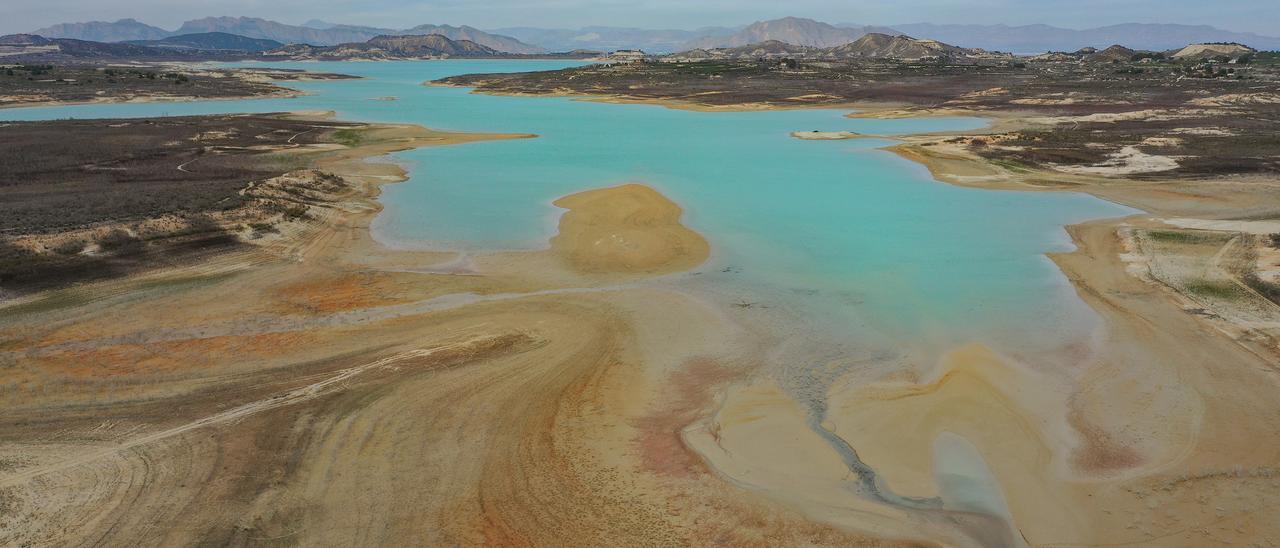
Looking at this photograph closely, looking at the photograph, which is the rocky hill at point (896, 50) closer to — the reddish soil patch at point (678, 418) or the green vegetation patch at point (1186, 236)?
the green vegetation patch at point (1186, 236)

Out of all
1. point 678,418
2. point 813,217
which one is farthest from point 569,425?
point 813,217

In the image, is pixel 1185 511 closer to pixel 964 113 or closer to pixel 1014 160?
pixel 1014 160

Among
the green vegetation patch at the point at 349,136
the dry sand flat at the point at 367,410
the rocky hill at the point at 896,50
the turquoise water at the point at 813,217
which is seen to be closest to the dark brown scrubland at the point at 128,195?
the green vegetation patch at the point at 349,136

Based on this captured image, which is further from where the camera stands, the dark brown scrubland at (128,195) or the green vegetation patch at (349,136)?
the green vegetation patch at (349,136)

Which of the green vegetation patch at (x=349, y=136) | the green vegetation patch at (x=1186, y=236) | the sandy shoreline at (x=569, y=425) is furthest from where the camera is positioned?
the green vegetation patch at (x=349, y=136)

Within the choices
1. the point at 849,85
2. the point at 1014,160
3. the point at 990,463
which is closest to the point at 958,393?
the point at 990,463

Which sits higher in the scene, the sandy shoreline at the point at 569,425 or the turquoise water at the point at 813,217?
the turquoise water at the point at 813,217

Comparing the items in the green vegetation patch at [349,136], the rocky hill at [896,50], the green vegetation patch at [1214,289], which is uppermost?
the rocky hill at [896,50]

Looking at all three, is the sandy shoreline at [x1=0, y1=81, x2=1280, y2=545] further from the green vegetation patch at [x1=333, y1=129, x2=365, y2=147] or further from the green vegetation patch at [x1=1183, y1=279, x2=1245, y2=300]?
the green vegetation patch at [x1=333, y1=129, x2=365, y2=147]
